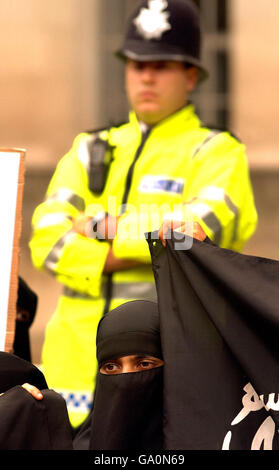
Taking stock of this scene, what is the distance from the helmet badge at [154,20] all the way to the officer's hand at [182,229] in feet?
4.28

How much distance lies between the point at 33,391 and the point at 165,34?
188cm

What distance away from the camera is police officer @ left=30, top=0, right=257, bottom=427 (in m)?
4.36

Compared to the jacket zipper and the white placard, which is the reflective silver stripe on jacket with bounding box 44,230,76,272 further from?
the white placard

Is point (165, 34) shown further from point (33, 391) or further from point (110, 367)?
point (33, 391)

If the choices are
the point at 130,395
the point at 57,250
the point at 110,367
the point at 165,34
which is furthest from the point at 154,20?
the point at 130,395

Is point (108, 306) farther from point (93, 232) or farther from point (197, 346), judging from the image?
point (197, 346)

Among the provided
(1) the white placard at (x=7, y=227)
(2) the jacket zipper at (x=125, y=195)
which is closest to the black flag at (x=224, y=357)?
(1) the white placard at (x=7, y=227)

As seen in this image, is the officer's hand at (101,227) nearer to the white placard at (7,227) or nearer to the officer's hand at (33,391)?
the white placard at (7,227)

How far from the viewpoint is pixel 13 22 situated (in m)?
8.30

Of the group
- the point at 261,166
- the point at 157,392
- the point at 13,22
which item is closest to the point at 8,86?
the point at 13,22

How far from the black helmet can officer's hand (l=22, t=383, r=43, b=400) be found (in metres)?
1.74

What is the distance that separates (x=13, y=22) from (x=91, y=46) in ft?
1.83

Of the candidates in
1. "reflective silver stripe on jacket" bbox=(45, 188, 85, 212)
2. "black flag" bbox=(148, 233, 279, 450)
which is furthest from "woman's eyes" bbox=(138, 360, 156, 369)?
"reflective silver stripe on jacket" bbox=(45, 188, 85, 212)

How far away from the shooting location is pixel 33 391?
10.7 feet
